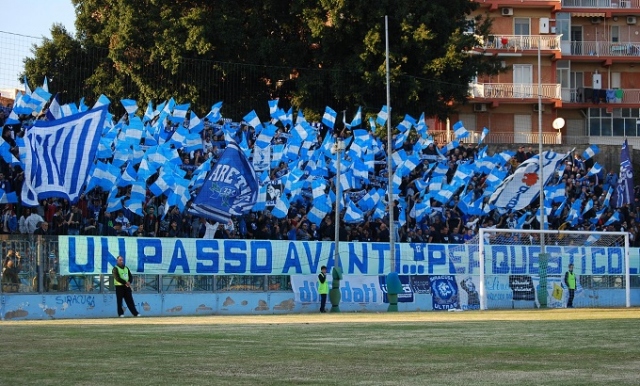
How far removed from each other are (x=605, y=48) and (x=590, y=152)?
2738 centimetres

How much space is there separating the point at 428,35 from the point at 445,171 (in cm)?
1058

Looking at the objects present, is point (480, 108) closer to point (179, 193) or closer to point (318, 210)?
point (318, 210)

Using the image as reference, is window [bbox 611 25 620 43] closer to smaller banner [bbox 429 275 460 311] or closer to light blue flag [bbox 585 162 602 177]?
light blue flag [bbox 585 162 602 177]

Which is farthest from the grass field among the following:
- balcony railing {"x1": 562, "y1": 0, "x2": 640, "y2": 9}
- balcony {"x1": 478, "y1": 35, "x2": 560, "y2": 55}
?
balcony railing {"x1": 562, "y1": 0, "x2": 640, "y2": 9}

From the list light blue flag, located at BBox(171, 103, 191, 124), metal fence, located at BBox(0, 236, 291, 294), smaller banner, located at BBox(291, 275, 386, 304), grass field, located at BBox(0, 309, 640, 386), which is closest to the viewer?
grass field, located at BBox(0, 309, 640, 386)

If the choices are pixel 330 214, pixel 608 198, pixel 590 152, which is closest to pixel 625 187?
pixel 608 198

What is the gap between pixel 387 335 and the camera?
1964 centimetres

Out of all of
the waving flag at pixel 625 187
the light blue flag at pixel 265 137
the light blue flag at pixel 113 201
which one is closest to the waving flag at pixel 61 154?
Answer: the light blue flag at pixel 113 201

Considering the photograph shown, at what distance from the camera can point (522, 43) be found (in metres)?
74.2

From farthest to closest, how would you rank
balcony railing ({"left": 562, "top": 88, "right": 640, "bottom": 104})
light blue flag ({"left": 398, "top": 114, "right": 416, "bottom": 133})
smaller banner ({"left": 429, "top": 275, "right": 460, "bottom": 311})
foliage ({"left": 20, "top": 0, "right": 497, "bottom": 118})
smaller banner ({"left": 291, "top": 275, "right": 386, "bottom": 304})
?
balcony railing ({"left": 562, "top": 88, "right": 640, "bottom": 104}) < foliage ({"left": 20, "top": 0, "right": 497, "bottom": 118}) < light blue flag ({"left": 398, "top": 114, "right": 416, "bottom": 133}) < smaller banner ({"left": 429, "top": 275, "right": 460, "bottom": 311}) < smaller banner ({"left": 291, "top": 275, "right": 386, "bottom": 304})

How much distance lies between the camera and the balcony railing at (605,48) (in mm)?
77188

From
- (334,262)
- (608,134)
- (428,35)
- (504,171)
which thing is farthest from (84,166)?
(608,134)

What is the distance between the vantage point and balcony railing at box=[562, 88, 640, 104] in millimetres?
75438

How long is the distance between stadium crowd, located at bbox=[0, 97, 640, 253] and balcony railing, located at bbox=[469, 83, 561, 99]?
64.2ft
